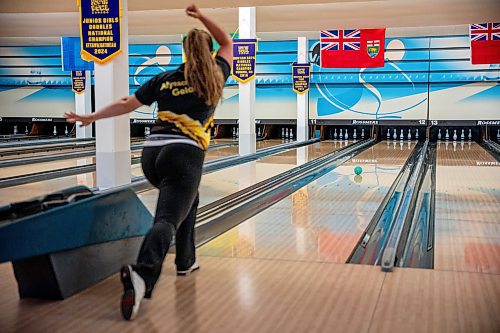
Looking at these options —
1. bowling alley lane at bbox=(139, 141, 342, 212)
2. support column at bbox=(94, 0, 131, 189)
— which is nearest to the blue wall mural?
bowling alley lane at bbox=(139, 141, 342, 212)

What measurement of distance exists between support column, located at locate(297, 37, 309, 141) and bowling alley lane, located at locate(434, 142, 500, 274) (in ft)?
20.8

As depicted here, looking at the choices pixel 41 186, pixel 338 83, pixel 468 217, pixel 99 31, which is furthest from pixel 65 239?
pixel 338 83

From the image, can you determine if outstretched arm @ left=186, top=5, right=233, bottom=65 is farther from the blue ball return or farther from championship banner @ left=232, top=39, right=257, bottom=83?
championship banner @ left=232, top=39, right=257, bottom=83

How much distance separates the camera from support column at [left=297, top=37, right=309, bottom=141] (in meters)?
15.8

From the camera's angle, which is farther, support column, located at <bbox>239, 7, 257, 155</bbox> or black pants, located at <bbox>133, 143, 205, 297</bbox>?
support column, located at <bbox>239, 7, 257, 155</bbox>

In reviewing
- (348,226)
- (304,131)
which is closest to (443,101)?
(304,131)

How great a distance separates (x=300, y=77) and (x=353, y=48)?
350 centimetres

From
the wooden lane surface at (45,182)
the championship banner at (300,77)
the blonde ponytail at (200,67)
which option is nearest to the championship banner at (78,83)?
the championship banner at (300,77)

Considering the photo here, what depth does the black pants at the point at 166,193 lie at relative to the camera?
8.46ft

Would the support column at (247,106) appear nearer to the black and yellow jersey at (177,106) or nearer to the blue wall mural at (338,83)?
the blue wall mural at (338,83)

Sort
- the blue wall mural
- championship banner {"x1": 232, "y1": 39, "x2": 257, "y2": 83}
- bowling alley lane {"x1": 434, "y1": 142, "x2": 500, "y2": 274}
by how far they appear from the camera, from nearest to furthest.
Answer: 1. bowling alley lane {"x1": 434, "y1": 142, "x2": 500, "y2": 274}
2. championship banner {"x1": 232, "y1": 39, "x2": 257, "y2": 83}
3. the blue wall mural

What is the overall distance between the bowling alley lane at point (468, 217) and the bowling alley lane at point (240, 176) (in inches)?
79.0

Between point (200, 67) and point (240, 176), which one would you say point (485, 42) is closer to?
point (240, 176)

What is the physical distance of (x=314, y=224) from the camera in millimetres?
4746
